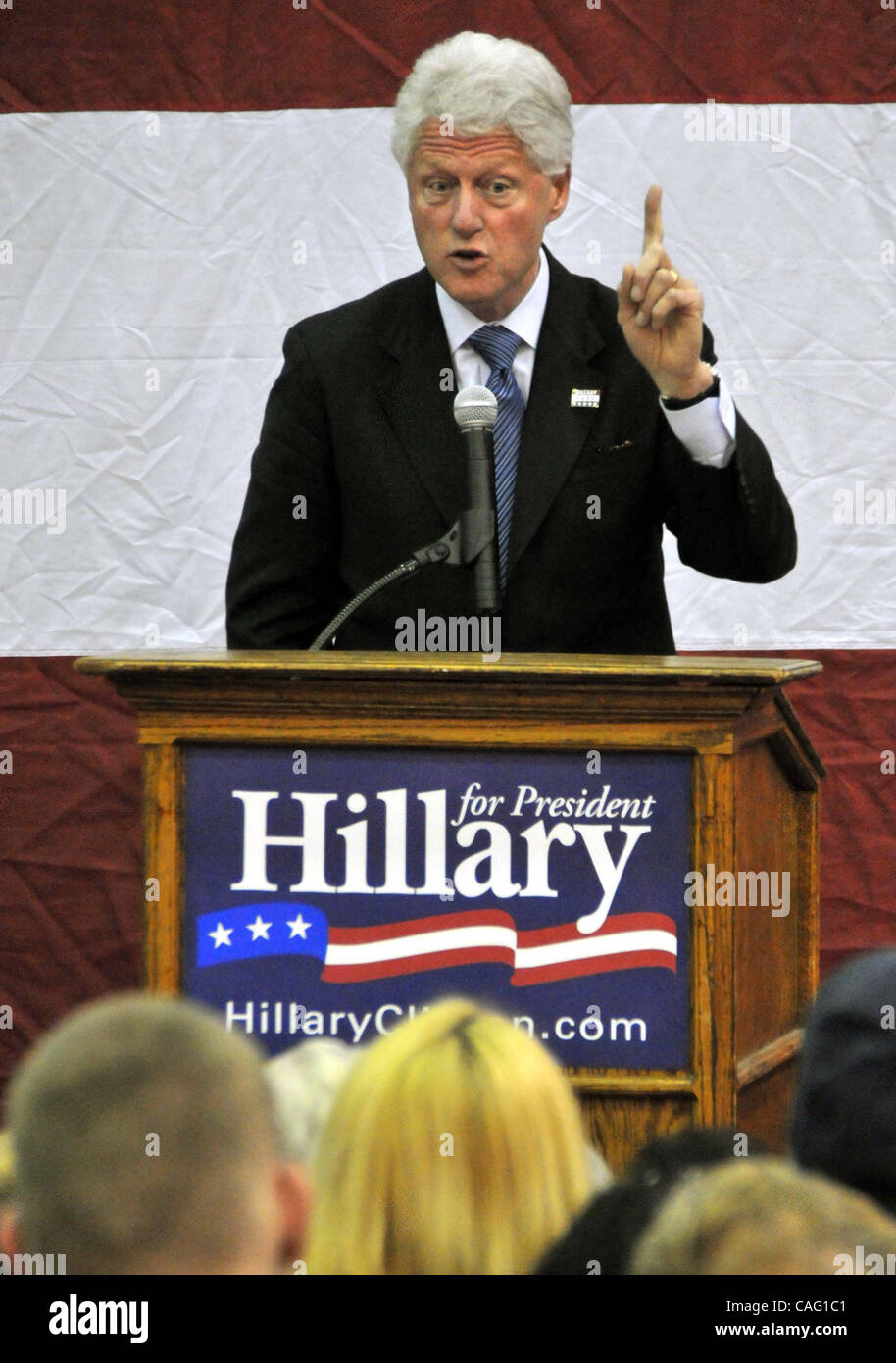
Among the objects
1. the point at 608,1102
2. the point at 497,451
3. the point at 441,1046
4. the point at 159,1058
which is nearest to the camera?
the point at 159,1058

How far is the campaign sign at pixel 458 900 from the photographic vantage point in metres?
1.99

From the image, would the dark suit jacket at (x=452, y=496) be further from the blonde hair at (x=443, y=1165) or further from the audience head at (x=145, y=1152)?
the audience head at (x=145, y=1152)

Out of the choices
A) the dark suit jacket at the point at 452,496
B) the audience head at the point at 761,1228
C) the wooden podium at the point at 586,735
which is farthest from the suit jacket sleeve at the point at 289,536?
the audience head at the point at 761,1228

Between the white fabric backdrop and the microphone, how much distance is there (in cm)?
133

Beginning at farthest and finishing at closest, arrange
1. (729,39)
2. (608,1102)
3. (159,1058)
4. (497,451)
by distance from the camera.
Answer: (729,39)
(497,451)
(608,1102)
(159,1058)

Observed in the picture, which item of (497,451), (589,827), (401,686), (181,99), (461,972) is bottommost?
(461,972)

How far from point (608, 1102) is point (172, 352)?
2.03 metres

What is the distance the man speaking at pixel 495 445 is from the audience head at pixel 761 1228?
1649 millimetres

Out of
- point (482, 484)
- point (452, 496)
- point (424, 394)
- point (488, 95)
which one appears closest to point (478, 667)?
point (482, 484)

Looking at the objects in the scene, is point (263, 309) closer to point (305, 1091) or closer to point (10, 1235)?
point (305, 1091)

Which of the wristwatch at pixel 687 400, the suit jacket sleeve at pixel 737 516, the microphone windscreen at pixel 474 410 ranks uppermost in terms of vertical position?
the wristwatch at pixel 687 400

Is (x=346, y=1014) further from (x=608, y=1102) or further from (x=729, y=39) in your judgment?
(x=729, y=39)
